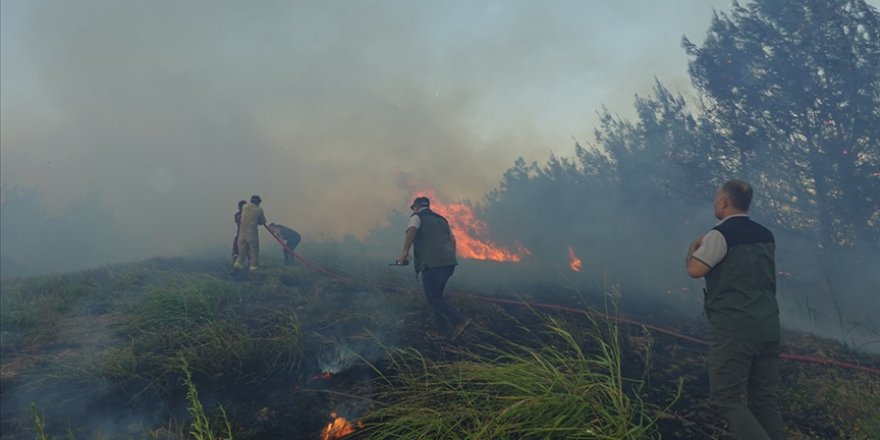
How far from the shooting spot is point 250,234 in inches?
383

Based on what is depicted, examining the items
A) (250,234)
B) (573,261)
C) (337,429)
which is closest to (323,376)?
(337,429)

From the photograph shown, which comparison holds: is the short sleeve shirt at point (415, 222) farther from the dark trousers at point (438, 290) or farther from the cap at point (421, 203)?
the dark trousers at point (438, 290)

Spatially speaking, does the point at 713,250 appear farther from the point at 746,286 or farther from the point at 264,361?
the point at 264,361

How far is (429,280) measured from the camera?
5.75 metres

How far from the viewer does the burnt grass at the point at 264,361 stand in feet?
11.4

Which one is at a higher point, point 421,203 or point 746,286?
point 421,203

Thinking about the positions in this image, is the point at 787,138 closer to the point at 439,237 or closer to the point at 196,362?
the point at 439,237

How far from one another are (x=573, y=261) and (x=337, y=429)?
55.3 ft

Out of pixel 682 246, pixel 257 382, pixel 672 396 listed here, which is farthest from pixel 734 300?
pixel 682 246

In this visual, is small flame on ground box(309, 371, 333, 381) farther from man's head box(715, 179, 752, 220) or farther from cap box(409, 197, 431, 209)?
man's head box(715, 179, 752, 220)

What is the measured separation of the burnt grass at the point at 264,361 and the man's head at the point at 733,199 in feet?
4.19

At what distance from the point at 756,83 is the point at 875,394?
8.61 m

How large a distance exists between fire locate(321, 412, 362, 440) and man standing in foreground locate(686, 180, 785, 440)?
2522 mm

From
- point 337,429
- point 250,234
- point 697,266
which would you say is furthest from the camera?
point 250,234
